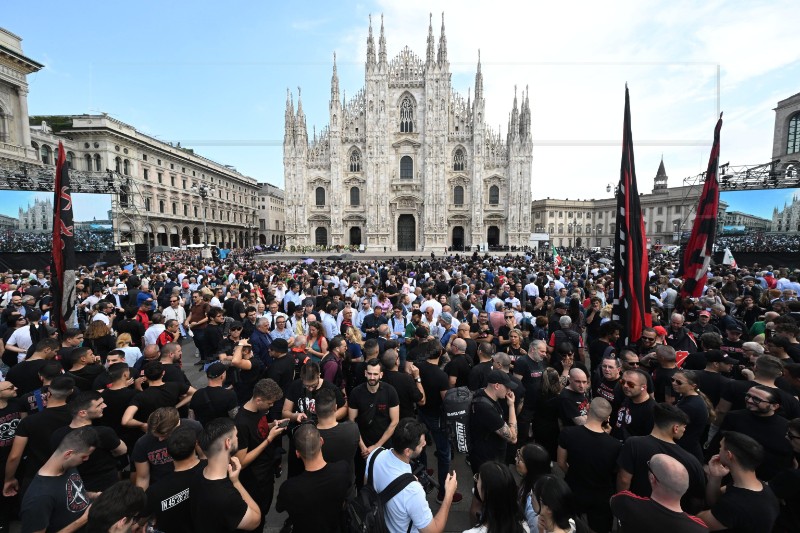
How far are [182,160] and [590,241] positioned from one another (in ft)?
→ 226

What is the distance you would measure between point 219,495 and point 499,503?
1667 millimetres

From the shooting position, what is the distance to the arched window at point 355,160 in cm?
3897

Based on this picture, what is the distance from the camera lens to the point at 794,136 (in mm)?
36406

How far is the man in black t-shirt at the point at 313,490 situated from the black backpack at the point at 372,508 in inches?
4.6

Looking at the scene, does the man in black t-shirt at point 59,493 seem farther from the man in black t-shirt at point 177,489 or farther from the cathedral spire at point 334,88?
the cathedral spire at point 334,88

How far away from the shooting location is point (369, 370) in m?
3.49

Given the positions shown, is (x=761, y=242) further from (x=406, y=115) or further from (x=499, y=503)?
(x=499, y=503)

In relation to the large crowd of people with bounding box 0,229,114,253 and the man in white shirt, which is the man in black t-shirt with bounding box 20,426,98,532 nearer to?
the man in white shirt

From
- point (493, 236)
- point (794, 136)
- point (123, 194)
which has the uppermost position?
point (794, 136)

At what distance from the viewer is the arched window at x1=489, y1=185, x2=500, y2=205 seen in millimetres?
39250

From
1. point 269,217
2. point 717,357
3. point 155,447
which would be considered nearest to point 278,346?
point 155,447

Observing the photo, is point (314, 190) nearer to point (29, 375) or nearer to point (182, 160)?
point (182, 160)

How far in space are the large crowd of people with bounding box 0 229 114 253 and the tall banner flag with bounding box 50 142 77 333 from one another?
821 inches

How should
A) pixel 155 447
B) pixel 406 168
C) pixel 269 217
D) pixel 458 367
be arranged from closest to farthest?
1. pixel 155 447
2. pixel 458 367
3. pixel 406 168
4. pixel 269 217
